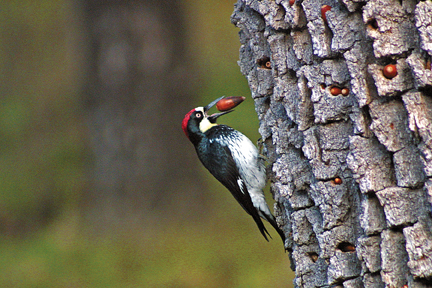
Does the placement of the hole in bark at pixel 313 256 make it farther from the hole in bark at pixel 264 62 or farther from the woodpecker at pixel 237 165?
the woodpecker at pixel 237 165

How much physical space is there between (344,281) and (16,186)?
6017mm

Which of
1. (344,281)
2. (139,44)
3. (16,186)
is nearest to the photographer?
(344,281)

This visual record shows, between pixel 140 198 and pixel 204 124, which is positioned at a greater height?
pixel 204 124

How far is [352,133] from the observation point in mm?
1756

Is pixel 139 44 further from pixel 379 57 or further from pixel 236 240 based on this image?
pixel 379 57

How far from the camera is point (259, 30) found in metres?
2.32

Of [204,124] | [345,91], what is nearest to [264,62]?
[345,91]

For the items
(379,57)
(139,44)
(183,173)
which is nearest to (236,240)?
(183,173)

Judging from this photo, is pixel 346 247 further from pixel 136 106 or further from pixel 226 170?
pixel 136 106

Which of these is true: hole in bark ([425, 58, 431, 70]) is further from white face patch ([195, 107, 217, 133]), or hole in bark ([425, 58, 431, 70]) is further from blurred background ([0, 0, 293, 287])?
blurred background ([0, 0, 293, 287])

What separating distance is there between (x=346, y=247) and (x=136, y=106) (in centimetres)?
335

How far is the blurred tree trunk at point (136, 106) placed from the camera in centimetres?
471

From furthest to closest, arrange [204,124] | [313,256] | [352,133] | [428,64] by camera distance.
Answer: [204,124], [313,256], [352,133], [428,64]

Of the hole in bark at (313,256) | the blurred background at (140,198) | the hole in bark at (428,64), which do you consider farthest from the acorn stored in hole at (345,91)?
the blurred background at (140,198)
